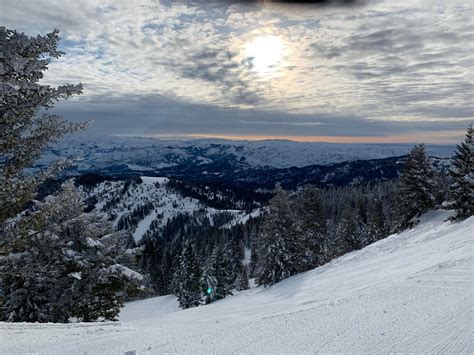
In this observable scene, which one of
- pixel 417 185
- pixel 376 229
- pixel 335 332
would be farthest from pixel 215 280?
pixel 335 332

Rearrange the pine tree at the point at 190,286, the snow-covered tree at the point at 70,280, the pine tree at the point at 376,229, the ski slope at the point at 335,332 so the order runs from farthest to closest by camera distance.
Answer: the pine tree at the point at 376,229 < the pine tree at the point at 190,286 < the snow-covered tree at the point at 70,280 < the ski slope at the point at 335,332

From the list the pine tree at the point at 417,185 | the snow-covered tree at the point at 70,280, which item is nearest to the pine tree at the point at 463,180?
the pine tree at the point at 417,185

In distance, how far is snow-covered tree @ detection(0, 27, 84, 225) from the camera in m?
6.82

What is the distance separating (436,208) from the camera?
34344mm

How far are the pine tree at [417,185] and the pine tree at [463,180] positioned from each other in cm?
513

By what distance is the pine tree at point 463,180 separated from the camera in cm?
2605

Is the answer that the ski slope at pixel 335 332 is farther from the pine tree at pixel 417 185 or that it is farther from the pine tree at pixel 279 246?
the pine tree at pixel 417 185

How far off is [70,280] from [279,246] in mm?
19600

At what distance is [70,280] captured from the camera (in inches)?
683

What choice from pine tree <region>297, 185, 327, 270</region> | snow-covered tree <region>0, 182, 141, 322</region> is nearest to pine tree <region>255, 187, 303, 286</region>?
pine tree <region>297, 185, 327, 270</region>

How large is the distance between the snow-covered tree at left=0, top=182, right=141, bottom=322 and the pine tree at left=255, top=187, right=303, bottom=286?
16101 mm

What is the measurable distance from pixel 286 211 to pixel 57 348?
2721 centimetres

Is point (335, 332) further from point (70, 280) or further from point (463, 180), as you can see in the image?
point (463, 180)

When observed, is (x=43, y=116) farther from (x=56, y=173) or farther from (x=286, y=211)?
(x=286, y=211)
